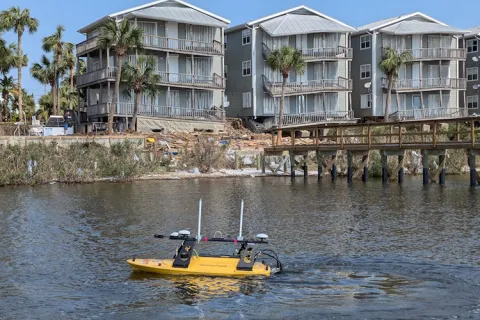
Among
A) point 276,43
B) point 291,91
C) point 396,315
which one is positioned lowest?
point 396,315

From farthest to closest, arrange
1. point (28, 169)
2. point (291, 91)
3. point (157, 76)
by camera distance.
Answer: point (291, 91), point (157, 76), point (28, 169)

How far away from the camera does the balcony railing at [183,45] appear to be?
5972 centimetres

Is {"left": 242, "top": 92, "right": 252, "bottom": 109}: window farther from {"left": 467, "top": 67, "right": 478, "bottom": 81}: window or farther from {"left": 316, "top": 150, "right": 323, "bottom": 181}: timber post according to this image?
{"left": 467, "top": 67, "right": 478, "bottom": 81}: window

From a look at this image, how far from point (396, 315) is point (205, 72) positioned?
52.7 metres

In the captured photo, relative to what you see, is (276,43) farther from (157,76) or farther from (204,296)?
(204,296)

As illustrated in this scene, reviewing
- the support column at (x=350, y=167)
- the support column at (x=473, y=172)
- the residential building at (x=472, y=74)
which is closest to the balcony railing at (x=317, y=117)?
the residential building at (x=472, y=74)

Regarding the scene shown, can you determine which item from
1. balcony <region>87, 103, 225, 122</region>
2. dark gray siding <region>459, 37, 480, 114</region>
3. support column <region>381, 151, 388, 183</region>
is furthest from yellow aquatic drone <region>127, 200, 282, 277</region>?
dark gray siding <region>459, 37, 480, 114</region>

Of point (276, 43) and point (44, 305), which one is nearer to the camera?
point (44, 305)

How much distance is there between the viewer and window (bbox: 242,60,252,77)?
66000mm

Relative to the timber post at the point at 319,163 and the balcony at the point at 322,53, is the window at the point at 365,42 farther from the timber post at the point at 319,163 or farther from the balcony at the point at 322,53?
the timber post at the point at 319,163

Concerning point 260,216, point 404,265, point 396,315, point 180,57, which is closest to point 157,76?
point 180,57

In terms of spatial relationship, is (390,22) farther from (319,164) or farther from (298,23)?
(319,164)

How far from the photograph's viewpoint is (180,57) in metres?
62.5

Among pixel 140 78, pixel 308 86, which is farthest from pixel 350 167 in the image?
pixel 308 86
